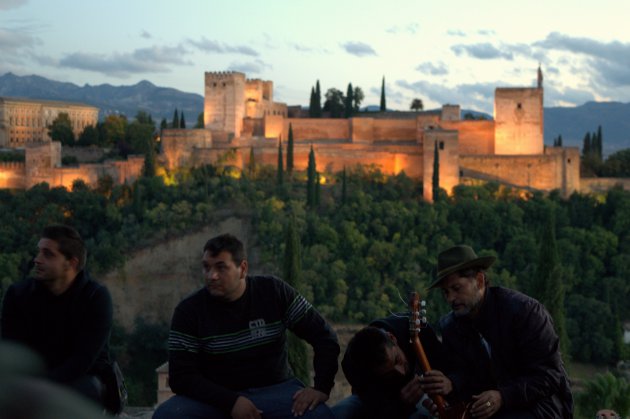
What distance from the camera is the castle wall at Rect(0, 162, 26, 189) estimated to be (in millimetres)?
36625

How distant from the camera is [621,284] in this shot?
96.8 feet

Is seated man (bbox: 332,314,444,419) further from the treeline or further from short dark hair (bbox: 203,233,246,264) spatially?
the treeline

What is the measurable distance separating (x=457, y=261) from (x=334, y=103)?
3977 cm

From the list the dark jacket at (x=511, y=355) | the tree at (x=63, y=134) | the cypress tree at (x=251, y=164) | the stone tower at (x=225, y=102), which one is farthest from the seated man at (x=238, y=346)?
the tree at (x=63, y=134)

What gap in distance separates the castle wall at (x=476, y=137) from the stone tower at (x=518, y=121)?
38 cm

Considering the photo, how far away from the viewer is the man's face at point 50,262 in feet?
14.8

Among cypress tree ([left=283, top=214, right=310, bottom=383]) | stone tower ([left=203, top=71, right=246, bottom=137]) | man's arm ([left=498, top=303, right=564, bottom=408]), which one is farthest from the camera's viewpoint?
stone tower ([left=203, top=71, right=246, bottom=137])

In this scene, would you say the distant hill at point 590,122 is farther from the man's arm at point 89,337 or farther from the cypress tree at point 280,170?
the man's arm at point 89,337

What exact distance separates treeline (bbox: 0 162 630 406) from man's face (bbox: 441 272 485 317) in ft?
76.6

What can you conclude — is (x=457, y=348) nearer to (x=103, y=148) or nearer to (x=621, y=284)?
(x=621, y=284)

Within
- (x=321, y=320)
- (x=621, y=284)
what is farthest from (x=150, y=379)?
(x=321, y=320)

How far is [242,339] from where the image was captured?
15.6 feet

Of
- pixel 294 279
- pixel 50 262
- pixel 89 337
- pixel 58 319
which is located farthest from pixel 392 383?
pixel 294 279

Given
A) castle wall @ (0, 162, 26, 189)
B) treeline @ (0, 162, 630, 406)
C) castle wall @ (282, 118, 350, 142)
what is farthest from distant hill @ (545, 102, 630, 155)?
castle wall @ (0, 162, 26, 189)
